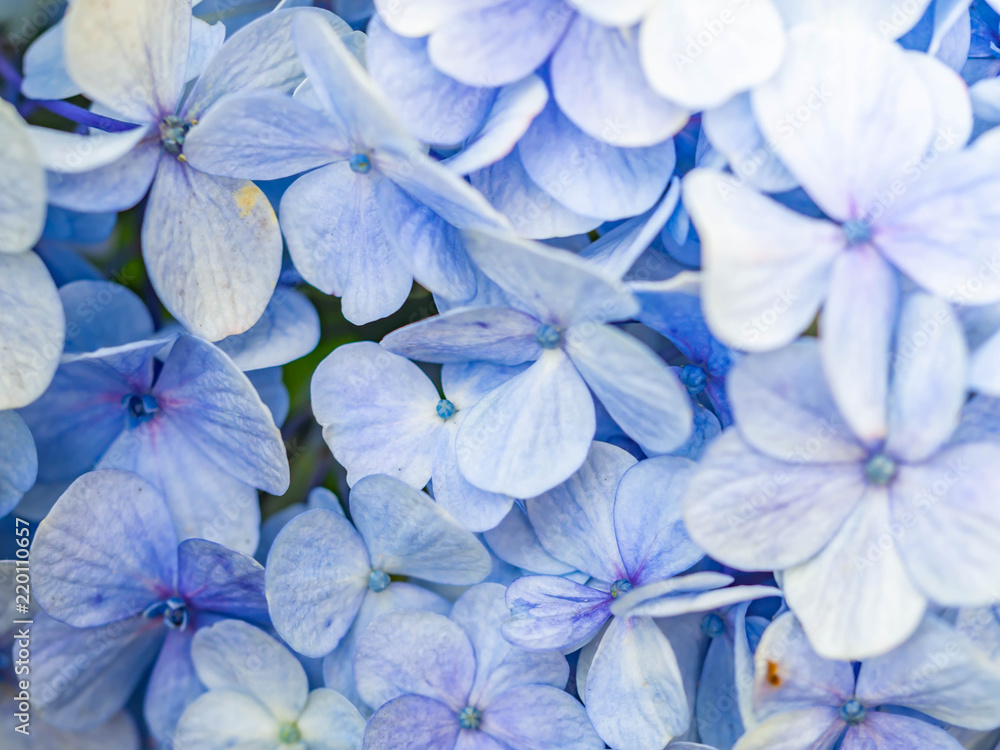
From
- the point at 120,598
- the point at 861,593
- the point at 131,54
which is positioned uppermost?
the point at 131,54

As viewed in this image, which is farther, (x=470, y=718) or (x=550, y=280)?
(x=470, y=718)

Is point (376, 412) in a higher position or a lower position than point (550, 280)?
lower

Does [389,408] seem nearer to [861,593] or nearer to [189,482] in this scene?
[189,482]

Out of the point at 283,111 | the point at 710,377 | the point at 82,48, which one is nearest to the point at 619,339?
the point at 710,377

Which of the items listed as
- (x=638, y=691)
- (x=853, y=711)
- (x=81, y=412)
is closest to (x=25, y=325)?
(x=81, y=412)

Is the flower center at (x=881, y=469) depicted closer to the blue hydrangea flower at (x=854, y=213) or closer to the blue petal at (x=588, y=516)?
the blue hydrangea flower at (x=854, y=213)

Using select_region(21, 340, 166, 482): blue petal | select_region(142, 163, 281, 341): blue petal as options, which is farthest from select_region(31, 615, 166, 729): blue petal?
select_region(142, 163, 281, 341): blue petal
